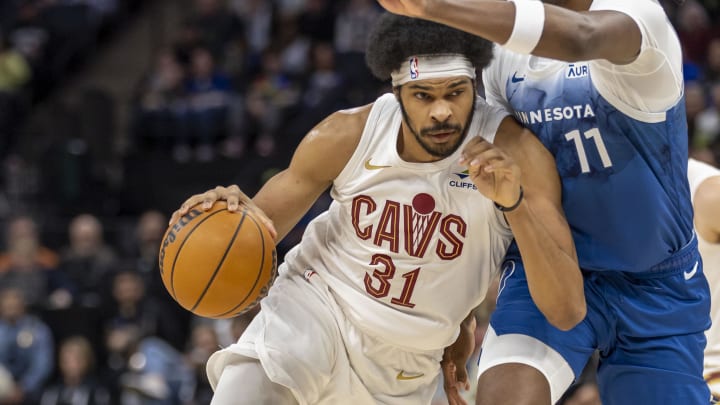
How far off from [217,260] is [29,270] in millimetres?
7866

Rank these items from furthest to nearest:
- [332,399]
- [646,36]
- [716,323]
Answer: [716,323] < [332,399] < [646,36]

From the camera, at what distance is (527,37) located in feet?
11.6

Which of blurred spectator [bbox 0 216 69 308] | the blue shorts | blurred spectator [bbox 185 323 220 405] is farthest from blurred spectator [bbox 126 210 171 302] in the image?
the blue shorts

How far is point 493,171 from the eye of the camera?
386 centimetres

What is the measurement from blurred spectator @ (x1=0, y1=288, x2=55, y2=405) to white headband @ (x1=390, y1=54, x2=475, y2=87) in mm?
7292

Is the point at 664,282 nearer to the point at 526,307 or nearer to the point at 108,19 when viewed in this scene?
the point at 526,307

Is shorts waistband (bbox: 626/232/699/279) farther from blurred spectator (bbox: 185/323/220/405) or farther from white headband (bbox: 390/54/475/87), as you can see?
blurred spectator (bbox: 185/323/220/405)

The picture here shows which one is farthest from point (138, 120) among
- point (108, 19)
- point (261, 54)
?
point (108, 19)

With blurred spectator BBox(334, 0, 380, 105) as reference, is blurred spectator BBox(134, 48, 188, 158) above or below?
below

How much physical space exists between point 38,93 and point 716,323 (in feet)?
40.9

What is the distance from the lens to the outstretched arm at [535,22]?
137 inches

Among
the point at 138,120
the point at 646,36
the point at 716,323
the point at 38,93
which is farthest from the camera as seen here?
the point at 38,93

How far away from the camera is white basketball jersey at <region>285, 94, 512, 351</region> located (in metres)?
4.37

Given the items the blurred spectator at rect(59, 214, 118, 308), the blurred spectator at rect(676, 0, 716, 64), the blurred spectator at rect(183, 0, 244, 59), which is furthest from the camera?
the blurred spectator at rect(183, 0, 244, 59)
